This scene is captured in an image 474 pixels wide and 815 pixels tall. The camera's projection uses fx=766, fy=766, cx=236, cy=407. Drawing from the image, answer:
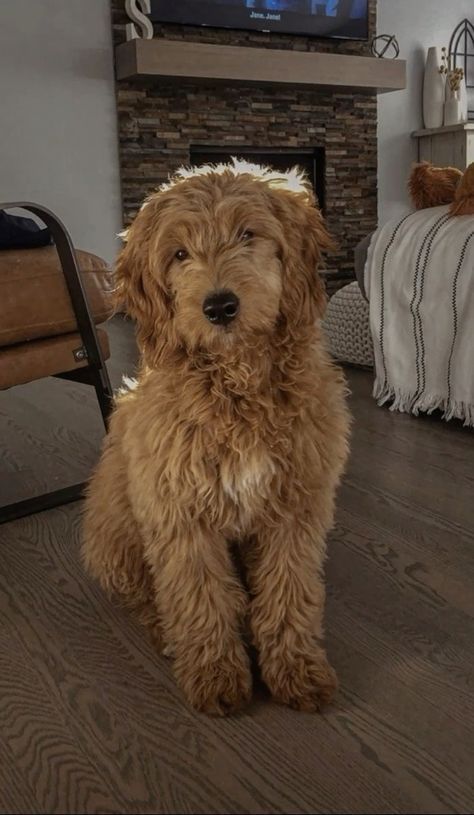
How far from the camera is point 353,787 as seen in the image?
996mm

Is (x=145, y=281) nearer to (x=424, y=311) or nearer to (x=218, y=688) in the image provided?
(x=218, y=688)

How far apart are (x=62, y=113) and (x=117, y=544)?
416 centimetres

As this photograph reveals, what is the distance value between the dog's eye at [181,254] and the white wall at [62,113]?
4.01m

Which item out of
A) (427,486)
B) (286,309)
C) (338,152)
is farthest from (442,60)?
(286,309)

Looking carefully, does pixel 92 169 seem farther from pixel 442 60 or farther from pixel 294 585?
pixel 294 585

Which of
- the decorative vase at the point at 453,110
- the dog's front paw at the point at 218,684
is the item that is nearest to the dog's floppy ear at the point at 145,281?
the dog's front paw at the point at 218,684

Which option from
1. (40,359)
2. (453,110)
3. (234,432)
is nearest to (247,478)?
(234,432)

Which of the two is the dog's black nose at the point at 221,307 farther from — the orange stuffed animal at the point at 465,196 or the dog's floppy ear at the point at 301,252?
the orange stuffed animal at the point at 465,196

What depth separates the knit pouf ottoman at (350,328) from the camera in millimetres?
3195

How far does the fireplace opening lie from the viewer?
5387 mm

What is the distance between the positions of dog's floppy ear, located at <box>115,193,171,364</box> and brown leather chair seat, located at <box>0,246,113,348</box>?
66 cm

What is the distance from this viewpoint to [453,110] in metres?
5.96

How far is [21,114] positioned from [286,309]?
4144 mm

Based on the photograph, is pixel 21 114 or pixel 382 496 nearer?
pixel 382 496
